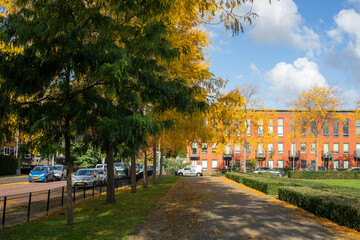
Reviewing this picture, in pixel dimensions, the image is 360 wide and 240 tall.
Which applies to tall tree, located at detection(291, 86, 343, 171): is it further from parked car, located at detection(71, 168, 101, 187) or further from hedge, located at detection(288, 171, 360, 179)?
parked car, located at detection(71, 168, 101, 187)

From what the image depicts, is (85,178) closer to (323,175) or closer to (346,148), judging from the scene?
(323,175)

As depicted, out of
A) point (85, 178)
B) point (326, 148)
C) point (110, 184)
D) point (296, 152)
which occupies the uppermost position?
point (326, 148)

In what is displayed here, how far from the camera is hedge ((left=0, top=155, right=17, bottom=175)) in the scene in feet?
141

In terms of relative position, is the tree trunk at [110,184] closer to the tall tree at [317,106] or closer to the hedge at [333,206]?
the hedge at [333,206]

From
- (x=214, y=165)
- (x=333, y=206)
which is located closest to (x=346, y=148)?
(x=214, y=165)

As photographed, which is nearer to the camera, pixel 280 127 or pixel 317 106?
pixel 317 106

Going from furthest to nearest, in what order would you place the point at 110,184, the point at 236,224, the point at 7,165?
the point at 7,165, the point at 110,184, the point at 236,224

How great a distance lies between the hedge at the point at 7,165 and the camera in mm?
43062

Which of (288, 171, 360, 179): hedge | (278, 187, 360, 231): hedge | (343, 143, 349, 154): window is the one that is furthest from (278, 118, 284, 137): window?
(278, 187, 360, 231): hedge

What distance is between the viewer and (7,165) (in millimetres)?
43969

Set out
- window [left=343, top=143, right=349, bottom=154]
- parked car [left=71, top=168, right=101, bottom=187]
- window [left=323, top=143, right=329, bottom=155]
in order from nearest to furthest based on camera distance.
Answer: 1. parked car [left=71, top=168, right=101, bottom=187]
2. window [left=323, top=143, right=329, bottom=155]
3. window [left=343, top=143, right=349, bottom=154]

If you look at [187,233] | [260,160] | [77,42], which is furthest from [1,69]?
[260,160]

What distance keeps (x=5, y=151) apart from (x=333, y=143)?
60.9 m

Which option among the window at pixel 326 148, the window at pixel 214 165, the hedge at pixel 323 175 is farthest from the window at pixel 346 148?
the hedge at pixel 323 175
